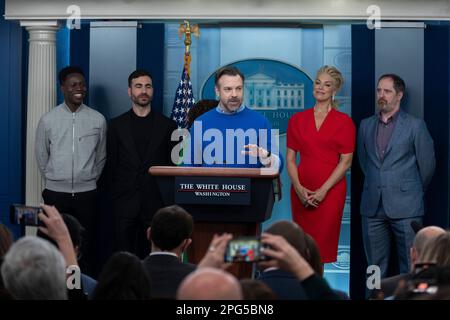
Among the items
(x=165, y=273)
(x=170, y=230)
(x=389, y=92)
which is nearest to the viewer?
(x=165, y=273)

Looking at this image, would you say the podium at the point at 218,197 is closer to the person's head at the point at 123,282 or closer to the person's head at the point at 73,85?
the person's head at the point at 73,85

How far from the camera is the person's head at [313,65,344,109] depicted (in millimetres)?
9031

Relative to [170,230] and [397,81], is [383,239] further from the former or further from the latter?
[170,230]

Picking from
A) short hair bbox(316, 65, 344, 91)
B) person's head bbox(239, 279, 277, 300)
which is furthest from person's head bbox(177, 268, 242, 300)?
short hair bbox(316, 65, 344, 91)

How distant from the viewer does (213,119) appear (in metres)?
8.35

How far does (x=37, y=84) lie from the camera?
955cm

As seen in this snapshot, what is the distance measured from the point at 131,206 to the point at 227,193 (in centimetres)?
201

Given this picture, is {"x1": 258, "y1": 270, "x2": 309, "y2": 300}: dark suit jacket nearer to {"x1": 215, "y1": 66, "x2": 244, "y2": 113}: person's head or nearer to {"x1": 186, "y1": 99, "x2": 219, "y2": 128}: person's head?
{"x1": 215, "y1": 66, "x2": 244, "y2": 113}: person's head

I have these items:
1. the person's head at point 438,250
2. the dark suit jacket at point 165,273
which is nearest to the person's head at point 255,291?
the dark suit jacket at point 165,273

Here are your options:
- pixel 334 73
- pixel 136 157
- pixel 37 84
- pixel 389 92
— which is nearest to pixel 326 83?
pixel 334 73

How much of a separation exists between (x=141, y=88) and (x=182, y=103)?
0.44 metres

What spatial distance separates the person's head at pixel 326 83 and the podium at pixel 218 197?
1.87 m

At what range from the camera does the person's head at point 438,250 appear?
201 inches
